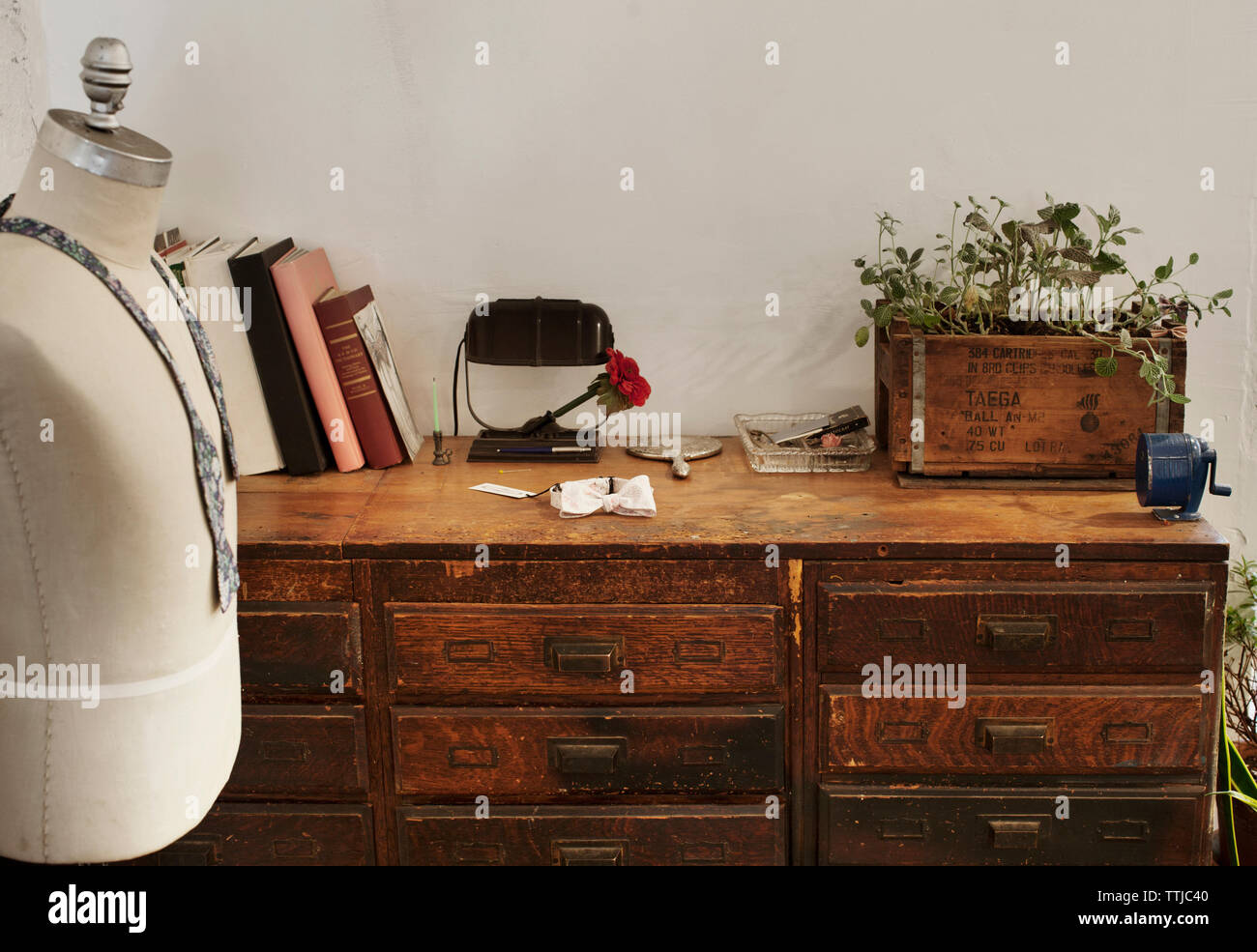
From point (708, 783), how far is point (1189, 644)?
29.5 inches

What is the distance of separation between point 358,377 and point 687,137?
2.45ft

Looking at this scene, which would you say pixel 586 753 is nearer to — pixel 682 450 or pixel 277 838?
pixel 277 838

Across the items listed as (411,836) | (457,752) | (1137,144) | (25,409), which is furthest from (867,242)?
(25,409)

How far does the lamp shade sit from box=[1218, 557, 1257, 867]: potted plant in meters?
1.22

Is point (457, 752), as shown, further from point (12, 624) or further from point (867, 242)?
point (867, 242)

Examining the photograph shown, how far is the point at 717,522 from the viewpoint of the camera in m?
1.87

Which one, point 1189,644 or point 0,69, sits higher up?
point 0,69

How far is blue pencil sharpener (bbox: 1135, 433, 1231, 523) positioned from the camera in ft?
5.99

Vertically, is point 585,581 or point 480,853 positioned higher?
point 585,581

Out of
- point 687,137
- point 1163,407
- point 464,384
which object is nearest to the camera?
point 1163,407

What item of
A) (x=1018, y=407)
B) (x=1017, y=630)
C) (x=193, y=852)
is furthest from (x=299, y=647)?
(x=1018, y=407)

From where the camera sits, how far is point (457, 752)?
6.07ft
